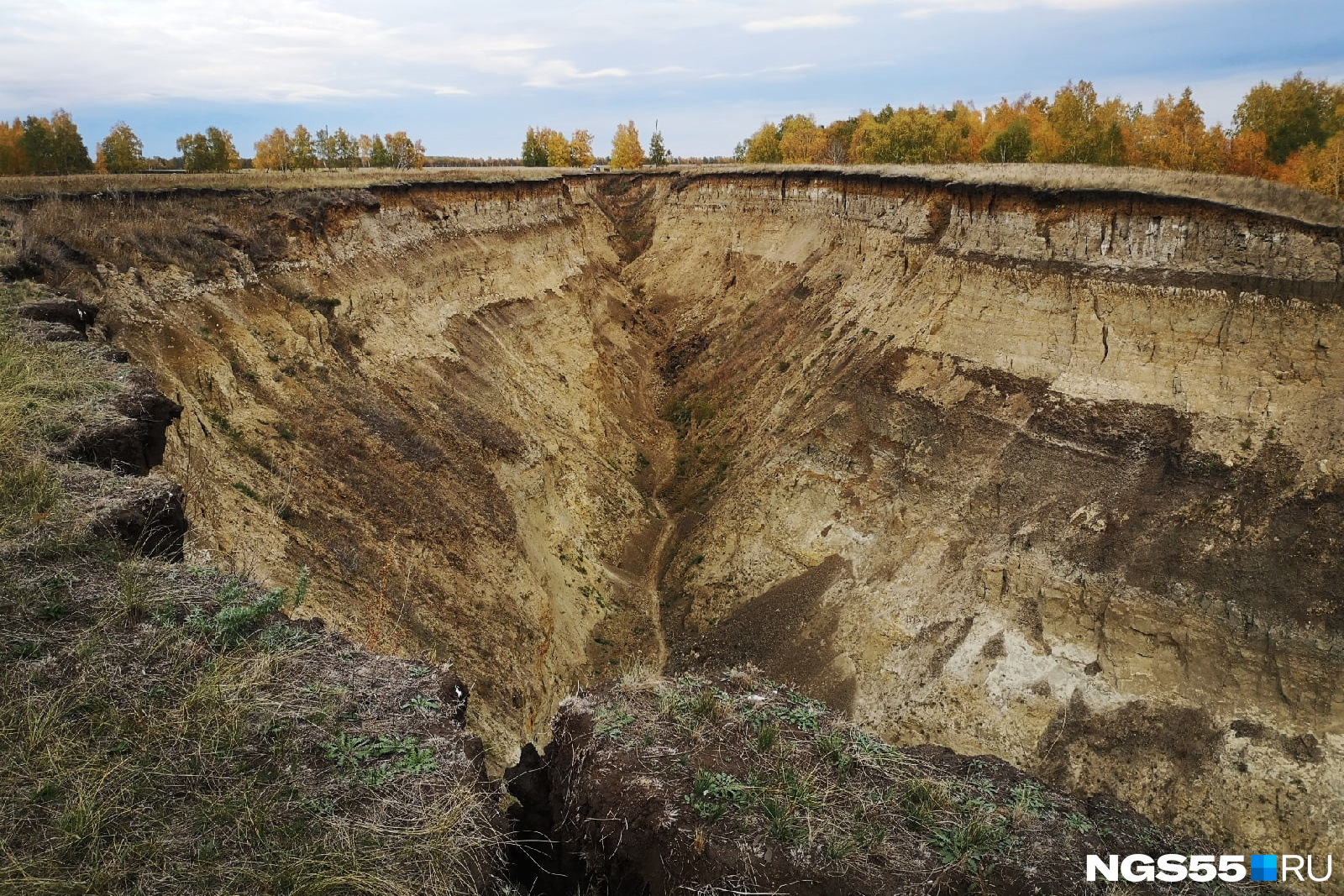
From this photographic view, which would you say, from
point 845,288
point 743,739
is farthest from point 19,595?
point 845,288

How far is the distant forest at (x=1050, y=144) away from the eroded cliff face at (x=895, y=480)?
18695 mm

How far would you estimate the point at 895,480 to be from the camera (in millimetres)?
21031

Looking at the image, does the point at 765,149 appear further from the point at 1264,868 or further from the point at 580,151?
the point at 1264,868

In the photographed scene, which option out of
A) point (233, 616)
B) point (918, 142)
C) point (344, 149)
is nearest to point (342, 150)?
point (344, 149)

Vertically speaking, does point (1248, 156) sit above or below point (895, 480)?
above

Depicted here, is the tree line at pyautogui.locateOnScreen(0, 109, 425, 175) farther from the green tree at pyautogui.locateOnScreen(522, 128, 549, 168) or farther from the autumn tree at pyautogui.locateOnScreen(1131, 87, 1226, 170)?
the autumn tree at pyautogui.locateOnScreen(1131, 87, 1226, 170)

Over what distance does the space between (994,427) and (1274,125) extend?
33.8m

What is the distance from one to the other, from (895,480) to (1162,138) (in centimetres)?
3311

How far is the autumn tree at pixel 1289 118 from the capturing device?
39156 mm

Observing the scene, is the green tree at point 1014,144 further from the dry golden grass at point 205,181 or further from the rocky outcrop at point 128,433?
the rocky outcrop at point 128,433

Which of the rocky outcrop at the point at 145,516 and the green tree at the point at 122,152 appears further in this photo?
the green tree at the point at 122,152

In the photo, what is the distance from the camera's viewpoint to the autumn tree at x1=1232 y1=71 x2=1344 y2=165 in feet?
128

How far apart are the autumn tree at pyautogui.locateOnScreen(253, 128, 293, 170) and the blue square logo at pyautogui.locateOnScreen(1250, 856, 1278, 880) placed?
240ft

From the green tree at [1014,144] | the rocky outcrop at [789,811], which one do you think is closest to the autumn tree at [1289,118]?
the green tree at [1014,144]
